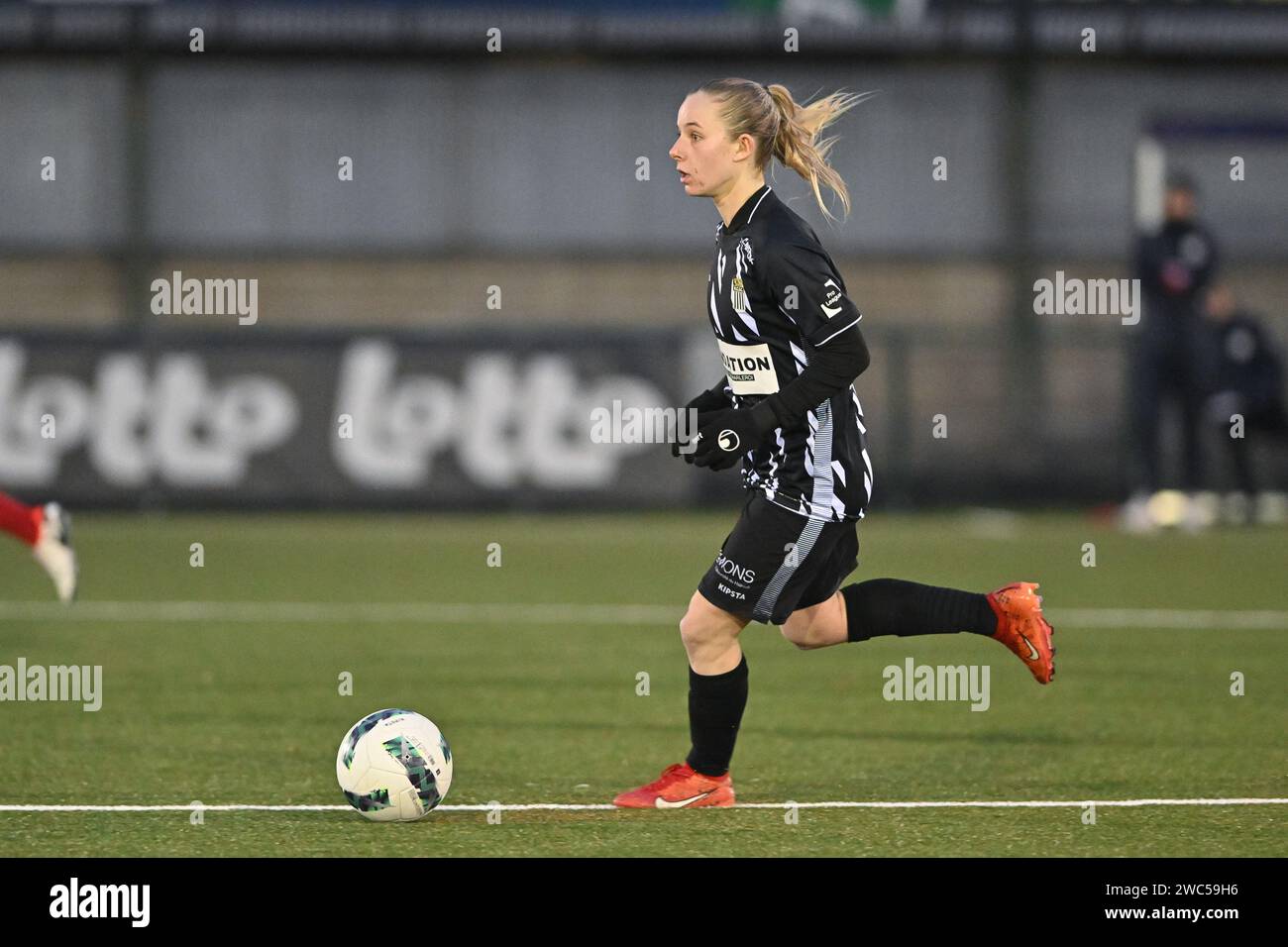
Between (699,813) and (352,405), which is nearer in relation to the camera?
(699,813)

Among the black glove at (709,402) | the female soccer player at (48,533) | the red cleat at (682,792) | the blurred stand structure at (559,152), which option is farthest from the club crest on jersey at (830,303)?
the blurred stand structure at (559,152)

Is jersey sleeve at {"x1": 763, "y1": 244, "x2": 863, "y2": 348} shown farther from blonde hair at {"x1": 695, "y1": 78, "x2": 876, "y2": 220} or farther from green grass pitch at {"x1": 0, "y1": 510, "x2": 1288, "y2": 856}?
green grass pitch at {"x1": 0, "y1": 510, "x2": 1288, "y2": 856}

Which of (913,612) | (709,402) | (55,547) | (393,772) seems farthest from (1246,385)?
(393,772)

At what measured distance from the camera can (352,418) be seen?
1797cm

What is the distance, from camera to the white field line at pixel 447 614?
11344 mm

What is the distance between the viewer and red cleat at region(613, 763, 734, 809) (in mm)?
6168

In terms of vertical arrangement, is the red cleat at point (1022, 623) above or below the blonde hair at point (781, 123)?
below

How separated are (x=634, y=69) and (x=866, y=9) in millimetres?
2792

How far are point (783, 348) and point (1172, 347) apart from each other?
1232cm

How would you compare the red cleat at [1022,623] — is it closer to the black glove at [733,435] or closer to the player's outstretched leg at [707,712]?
the player's outstretched leg at [707,712]

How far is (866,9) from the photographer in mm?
23609

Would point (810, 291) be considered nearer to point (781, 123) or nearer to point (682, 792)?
point (781, 123)
